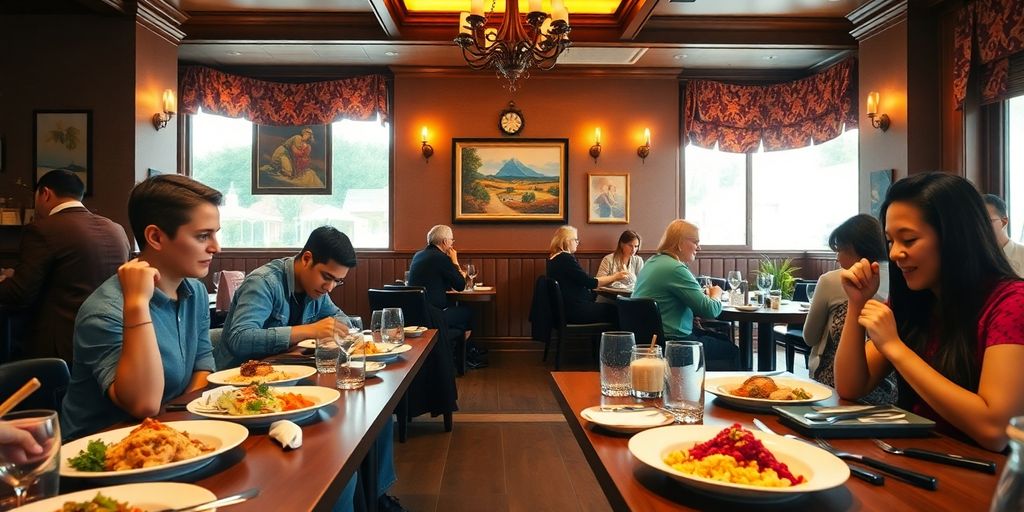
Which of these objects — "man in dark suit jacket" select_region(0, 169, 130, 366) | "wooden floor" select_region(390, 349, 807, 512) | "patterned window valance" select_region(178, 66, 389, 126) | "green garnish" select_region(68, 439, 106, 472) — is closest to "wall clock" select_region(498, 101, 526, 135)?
"patterned window valance" select_region(178, 66, 389, 126)

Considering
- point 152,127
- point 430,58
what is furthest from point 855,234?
point 152,127

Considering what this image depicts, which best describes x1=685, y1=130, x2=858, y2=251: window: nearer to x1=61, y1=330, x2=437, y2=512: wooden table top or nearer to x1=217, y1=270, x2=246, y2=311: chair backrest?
x1=217, y1=270, x2=246, y2=311: chair backrest

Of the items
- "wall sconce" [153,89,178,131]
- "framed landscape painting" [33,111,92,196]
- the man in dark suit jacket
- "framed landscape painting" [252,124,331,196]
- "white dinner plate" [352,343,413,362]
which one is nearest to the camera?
"white dinner plate" [352,343,413,362]

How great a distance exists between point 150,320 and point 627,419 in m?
1.06

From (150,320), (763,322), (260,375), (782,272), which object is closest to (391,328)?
(260,375)

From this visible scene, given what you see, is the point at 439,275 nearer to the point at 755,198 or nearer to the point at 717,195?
the point at 717,195

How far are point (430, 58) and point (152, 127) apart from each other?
2639 millimetres

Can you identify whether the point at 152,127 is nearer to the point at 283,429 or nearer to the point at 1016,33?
the point at 283,429

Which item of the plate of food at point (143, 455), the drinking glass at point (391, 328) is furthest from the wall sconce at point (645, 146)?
the plate of food at point (143, 455)

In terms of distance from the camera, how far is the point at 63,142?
516cm

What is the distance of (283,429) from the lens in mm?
1188

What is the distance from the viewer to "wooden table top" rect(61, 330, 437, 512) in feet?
3.09

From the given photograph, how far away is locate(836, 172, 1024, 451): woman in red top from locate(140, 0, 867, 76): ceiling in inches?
166

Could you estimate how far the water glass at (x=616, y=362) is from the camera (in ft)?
5.02
